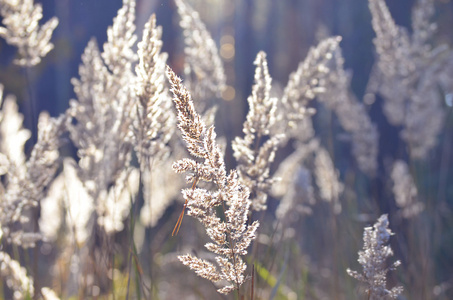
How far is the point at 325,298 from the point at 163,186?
122 centimetres

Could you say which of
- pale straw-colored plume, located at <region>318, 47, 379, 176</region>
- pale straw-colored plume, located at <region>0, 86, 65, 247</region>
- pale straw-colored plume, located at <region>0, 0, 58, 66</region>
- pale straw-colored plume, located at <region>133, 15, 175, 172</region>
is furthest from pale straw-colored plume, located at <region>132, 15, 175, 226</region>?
pale straw-colored plume, located at <region>318, 47, 379, 176</region>

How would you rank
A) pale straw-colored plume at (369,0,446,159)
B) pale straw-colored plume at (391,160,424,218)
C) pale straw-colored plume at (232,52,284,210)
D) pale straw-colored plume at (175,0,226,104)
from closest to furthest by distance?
1. pale straw-colored plume at (232,52,284,210)
2. pale straw-colored plume at (175,0,226,104)
3. pale straw-colored plume at (369,0,446,159)
4. pale straw-colored plume at (391,160,424,218)

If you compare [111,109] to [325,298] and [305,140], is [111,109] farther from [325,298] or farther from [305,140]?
[325,298]

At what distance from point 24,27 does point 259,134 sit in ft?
3.17

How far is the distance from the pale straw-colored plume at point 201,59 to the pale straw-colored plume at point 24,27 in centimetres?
54

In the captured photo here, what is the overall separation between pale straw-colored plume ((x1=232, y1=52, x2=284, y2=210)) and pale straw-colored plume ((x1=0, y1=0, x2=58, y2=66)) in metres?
0.86

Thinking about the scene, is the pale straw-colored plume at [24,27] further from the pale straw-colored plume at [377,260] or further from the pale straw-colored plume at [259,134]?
the pale straw-colored plume at [377,260]

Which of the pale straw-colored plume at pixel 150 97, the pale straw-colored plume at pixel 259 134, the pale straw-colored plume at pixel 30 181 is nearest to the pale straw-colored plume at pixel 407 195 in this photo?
the pale straw-colored plume at pixel 259 134

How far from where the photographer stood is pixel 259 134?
4.30 ft

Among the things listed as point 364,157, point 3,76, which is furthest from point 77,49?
point 364,157

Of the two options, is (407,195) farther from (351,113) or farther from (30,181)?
(30,181)

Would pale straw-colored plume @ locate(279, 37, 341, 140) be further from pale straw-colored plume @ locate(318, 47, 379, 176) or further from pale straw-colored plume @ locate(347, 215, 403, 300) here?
pale straw-colored plume @ locate(318, 47, 379, 176)

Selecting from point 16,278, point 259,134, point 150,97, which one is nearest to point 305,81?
point 259,134

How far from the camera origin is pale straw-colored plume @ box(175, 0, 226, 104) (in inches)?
71.4
